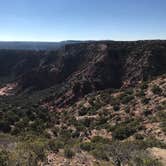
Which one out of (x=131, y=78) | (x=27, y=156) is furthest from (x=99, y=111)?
(x=27, y=156)

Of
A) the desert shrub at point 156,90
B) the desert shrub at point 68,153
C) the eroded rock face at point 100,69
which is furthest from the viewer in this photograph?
the eroded rock face at point 100,69

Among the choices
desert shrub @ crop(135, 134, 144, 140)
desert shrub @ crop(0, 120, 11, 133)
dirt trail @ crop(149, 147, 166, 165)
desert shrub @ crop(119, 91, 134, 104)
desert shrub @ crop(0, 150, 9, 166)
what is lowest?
desert shrub @ crop(0, 120, 11, 133)

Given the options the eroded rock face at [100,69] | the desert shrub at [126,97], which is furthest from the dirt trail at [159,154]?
the eroded rock face at [100,69]

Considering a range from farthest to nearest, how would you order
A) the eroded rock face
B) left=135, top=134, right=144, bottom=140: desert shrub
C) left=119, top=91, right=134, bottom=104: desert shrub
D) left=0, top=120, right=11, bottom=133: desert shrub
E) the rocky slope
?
1. the eroded rock face
2. left=119, top=91, right=134, bottom=104: desert shrub
3. left=0, top=120, right=11, bottom=133: desert shrub
4. left=135, top=134, right=144, bottom=140: desert shrub
5. the rocky slope

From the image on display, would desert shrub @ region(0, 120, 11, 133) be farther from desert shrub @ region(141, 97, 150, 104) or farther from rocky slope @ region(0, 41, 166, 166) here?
desert shrub @ region(141, 97, 150, 104)

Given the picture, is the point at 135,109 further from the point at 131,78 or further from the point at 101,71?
the point at 101,71

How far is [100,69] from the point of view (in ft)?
219

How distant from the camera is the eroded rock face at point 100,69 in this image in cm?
6131

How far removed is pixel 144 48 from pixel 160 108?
126 ft

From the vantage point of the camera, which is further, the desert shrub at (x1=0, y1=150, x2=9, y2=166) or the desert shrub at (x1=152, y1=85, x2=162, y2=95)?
the desert shrub at (x1=152, y1=85, x2=162, y2=95)

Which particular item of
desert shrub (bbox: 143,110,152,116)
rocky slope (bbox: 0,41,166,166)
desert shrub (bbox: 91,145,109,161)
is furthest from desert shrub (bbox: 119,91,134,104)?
desert shrub (bbox: 91,145,109,161)

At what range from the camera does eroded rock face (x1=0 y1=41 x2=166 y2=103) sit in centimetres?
6131

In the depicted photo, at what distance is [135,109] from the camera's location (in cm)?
3731

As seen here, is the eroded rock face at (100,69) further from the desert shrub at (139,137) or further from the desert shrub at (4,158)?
the desert shrub at (4,158)
